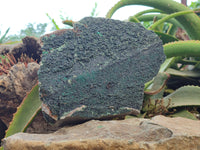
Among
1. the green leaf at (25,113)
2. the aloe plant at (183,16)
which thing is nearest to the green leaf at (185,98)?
the aloe plant at (183,16)

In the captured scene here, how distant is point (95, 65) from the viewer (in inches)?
38.8

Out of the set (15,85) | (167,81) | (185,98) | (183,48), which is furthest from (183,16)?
(15,85)

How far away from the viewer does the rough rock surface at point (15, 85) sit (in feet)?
3.84

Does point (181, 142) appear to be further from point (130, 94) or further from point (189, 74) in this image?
point (189, 74)

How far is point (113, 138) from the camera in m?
0.70

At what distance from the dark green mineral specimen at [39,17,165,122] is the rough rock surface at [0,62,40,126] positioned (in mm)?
332

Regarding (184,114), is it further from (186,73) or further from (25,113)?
(25,113)

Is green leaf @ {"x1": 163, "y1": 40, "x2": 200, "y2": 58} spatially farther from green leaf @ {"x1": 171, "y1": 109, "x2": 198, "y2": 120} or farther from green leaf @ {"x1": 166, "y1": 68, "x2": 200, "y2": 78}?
green leaf @ {"x1": 171, "y1": 109, "x2": 198, "y2": 120}

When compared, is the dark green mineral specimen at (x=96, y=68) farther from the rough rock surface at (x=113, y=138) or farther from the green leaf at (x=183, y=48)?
the green leaf at (x=183, y=48)

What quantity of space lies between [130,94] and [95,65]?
0.69ft

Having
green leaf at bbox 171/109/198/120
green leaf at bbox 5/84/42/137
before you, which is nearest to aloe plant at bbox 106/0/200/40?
green leaf at bbox 171/109/198/120

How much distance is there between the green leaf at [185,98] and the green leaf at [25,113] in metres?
0.74

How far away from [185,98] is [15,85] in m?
0.97

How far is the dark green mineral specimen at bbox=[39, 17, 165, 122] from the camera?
0.91 m
